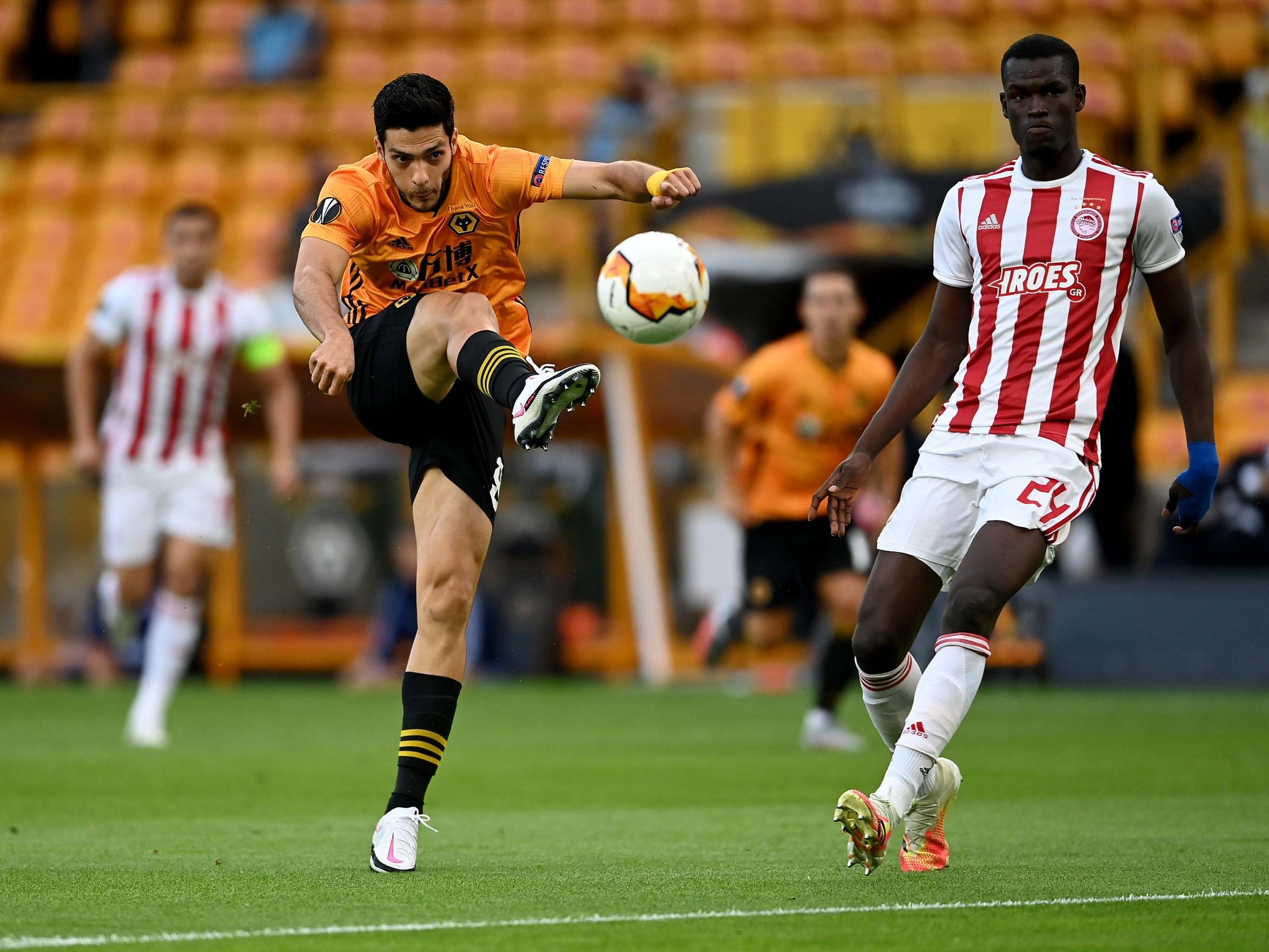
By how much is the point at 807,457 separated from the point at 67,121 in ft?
42.7

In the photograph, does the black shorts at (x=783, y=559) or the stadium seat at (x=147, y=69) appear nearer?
the black shorts at (x=783, y=559)

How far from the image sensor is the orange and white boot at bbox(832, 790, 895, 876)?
14.4 feet

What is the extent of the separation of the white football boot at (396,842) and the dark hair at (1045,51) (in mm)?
2421

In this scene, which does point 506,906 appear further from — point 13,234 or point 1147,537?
point 13,234

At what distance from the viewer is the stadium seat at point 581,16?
20.5 m

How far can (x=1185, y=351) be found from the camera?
487 cm

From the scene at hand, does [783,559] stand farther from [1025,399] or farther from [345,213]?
[345,213]

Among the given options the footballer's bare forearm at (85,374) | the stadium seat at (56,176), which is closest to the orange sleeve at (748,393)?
the footballer's bare forearm at (85,374)

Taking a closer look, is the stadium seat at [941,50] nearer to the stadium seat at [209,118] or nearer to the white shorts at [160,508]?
the stadium seat at [209,118]

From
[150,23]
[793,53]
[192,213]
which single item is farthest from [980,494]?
[150,23]

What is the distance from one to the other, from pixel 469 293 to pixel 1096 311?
1.65 metres

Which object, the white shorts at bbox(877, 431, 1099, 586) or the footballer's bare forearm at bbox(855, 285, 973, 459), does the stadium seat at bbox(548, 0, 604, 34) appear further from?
the white shorts at bbox(877, 431, 1099, 586)

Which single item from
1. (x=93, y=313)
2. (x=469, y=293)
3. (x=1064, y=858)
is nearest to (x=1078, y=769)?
(x=1064, y=858)

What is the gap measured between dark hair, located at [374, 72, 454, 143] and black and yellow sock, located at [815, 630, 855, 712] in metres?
4.70
